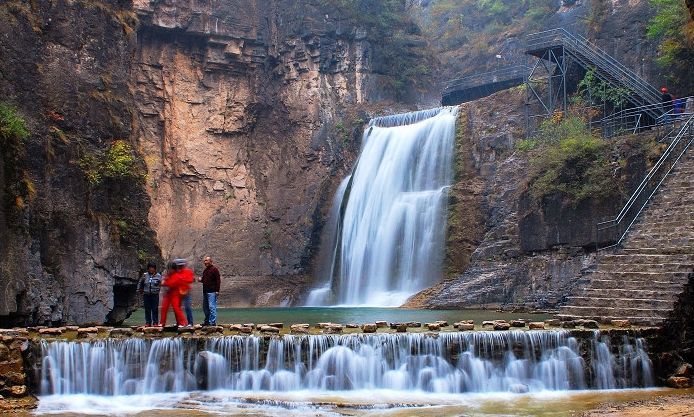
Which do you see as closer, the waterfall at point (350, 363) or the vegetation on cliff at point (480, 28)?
the waterfall at point (350, 363)

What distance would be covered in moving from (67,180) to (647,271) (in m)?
13.6

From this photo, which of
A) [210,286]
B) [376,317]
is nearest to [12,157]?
[210,286]

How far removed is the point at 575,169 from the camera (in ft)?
96.4

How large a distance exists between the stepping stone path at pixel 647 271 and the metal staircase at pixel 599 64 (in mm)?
10798

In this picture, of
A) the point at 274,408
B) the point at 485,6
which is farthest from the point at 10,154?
the point at 485,6

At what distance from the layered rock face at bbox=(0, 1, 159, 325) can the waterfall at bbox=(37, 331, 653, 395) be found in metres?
3.72

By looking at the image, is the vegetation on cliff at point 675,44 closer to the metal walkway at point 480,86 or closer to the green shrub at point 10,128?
the metal walkway at point 480,86

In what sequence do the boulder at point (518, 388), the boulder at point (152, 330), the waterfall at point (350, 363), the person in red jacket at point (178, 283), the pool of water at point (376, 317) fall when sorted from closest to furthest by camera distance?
the waterfall at point (350, 363), the boulder at point (518, 388), the boulder at point (152, 330), the person in red jacket at point (178, 283), the pool of water at point (376, 317)

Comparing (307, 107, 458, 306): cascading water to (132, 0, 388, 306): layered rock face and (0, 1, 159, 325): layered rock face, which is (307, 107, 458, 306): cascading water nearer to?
(132, 0, 388, 306): layered rock face

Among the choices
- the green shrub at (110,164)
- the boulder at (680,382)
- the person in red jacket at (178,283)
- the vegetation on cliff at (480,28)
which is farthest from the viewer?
the vegetation on cliff at (480,28)

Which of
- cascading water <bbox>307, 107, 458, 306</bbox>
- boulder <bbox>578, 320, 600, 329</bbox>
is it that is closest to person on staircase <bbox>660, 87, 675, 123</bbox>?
cascading water <bbox>307, 107, 458, 306</bbox>

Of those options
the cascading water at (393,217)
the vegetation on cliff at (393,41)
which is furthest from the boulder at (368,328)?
the vegetation on cliff at (393,41)

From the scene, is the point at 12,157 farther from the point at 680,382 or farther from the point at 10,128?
the point at 680,382

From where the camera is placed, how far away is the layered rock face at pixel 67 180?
58.7 ft
